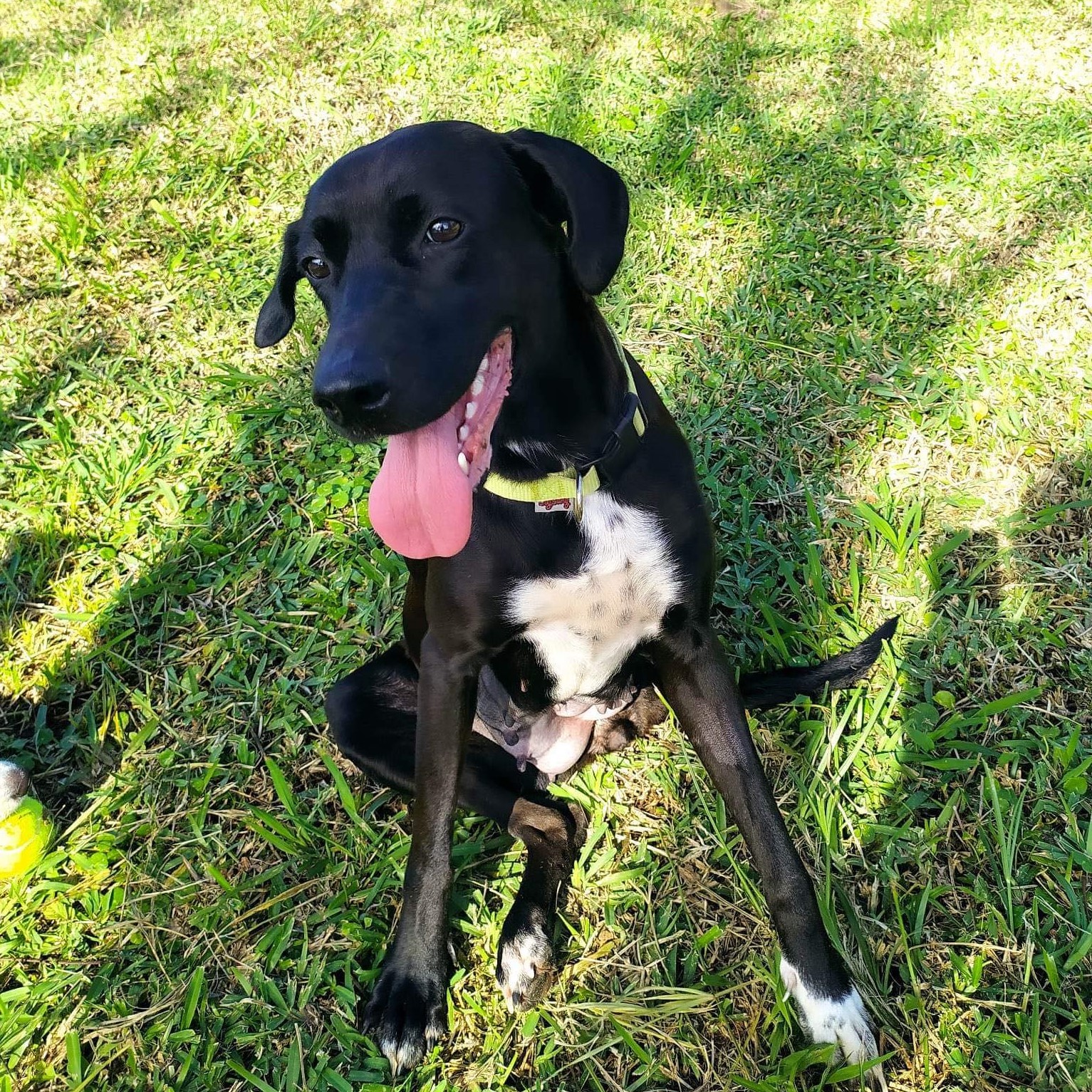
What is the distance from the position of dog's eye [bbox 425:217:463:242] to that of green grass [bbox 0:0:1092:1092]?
1431mm

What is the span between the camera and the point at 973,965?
2.00m

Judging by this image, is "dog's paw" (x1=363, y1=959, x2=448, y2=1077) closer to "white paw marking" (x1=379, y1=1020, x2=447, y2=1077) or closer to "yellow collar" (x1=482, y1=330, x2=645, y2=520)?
"white paw marking" (x1=379, y1=1020, x2=447, y2=1077)

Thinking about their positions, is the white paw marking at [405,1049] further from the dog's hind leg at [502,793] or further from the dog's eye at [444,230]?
the dog's eye at [444,230]

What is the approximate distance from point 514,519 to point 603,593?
0.26 m

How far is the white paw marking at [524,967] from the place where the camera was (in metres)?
2.16

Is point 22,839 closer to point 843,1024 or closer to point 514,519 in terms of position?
point 514,519

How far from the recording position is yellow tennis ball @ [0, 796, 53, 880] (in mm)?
2426

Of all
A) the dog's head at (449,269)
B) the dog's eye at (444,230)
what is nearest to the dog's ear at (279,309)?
the dog's head at (449,269)

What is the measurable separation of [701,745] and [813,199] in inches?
117

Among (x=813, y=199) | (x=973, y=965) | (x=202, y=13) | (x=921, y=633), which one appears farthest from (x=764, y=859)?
(x=202, y=13)

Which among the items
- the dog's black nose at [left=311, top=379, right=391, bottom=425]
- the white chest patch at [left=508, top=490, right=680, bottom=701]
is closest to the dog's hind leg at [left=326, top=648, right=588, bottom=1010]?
the white chest patch at [left=508, top=490, right=680, bottom=701]

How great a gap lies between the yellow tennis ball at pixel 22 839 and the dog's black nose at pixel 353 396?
1.56 metres

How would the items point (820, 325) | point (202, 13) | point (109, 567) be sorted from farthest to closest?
point (202, 13), point (820, 325), point (109, 567)

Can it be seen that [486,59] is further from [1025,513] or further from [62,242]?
[1025,513]
